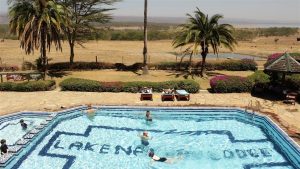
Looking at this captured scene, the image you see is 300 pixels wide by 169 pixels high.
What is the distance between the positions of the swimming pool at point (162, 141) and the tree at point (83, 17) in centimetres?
1635

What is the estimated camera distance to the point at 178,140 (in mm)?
19109

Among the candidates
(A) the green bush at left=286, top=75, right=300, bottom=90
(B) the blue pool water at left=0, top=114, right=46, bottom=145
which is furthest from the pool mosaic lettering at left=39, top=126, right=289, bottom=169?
(A) the green bush at left=286, top=75, right=300, bottom=90

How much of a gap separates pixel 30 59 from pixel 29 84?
56.7 ft

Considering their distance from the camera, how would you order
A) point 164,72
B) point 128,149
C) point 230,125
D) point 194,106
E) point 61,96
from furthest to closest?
1. point 164,72
2. point 61,96
3. point 194,106
4. point 230,125
5. point 128,149

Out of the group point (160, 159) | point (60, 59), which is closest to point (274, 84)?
point (160, 159)

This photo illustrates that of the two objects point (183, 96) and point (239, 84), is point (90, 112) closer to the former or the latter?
point (183, 96)

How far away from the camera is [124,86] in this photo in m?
26.6

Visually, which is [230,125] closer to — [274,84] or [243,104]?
[243,104]

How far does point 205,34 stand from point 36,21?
45.6ft

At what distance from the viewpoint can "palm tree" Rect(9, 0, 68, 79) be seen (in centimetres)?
2892

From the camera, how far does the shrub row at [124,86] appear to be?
26469 mm

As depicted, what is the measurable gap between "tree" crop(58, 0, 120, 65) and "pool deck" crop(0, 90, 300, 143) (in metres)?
11.9

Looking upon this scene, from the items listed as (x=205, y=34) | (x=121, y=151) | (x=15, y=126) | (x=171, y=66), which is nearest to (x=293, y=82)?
(x=205, y=34)

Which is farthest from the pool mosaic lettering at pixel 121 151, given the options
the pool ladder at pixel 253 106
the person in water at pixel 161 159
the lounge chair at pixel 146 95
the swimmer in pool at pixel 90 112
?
the lounge chair at pixel 146 95
